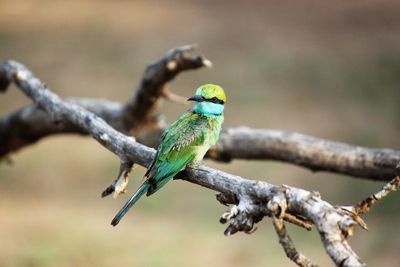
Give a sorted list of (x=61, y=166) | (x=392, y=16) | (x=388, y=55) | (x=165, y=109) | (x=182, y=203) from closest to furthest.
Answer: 1. (x=182, y=203)
2. (x=61, y=166)
3. (x=165, y=109)
4. (x=388, y=55)
5. (x=392, y=16)

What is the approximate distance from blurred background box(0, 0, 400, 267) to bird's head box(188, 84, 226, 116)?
2307 millimetres

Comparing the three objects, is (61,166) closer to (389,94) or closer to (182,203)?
(182,203)

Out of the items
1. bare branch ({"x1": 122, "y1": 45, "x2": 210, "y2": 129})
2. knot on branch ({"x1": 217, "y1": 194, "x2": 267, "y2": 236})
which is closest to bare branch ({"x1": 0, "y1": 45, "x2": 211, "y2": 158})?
bare branch ({"x1": 122, "y1": 45, "x2": 210, "y2": 129})

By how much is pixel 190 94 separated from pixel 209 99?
177 inches

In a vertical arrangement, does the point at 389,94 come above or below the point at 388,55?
below

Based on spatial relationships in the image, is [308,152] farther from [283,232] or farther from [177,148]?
[283,232]

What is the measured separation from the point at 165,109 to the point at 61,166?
123 cm

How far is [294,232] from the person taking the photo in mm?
4902

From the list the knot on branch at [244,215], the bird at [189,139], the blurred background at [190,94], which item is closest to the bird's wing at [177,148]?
the bird at [189,139]

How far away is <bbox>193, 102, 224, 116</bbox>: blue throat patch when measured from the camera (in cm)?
246

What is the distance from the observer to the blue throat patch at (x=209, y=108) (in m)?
2.46

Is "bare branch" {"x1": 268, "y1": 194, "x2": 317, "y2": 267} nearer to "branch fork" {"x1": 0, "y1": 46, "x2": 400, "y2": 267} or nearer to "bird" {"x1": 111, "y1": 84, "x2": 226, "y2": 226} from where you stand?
"branch fork" {"x1": 0, "y1": 46, "x2": 400, "y2": 267}

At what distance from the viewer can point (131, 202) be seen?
213 cm

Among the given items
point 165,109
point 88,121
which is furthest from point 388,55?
point 88,121
